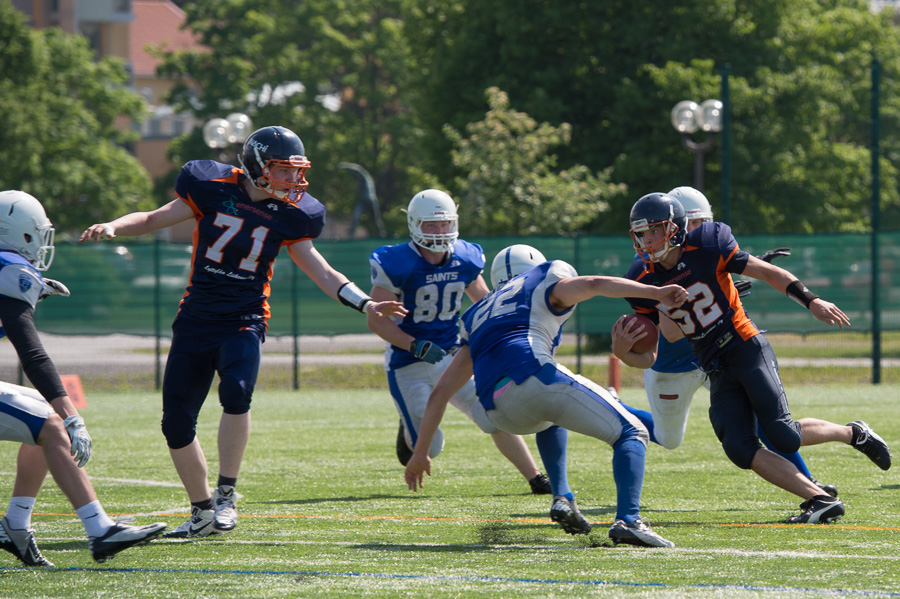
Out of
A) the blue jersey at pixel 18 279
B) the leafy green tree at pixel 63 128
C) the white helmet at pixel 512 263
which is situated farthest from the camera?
the leafy green tree at pixel 63 128

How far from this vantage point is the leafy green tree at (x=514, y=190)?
64.3ft

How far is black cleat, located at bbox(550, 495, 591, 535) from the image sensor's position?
5129 mm

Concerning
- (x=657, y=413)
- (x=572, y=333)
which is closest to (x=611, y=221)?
(x=572, y=333)

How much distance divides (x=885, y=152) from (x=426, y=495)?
16.2 meters

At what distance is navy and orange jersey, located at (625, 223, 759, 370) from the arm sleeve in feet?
8.95

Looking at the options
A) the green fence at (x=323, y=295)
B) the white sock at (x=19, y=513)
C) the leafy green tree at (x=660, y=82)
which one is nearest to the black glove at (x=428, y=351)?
the white sock at (x=19, y=513)

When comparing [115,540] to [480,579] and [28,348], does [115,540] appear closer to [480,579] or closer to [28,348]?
[28,348]

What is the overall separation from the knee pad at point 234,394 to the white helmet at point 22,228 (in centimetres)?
106

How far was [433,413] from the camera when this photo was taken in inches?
202

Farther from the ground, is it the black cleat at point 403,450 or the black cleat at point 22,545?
the black cleat at point 22,545

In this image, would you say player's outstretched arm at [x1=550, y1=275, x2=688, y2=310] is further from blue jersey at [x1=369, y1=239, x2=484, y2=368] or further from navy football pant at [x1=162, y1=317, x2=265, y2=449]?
blue jersey at [x1=369, y1=239, x2=484, y2=368]

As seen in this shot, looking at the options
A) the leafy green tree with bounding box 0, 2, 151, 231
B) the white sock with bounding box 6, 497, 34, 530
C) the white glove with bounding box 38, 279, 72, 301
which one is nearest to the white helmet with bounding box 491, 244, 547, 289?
the white glove with bounding box 38, 279, 72, 301

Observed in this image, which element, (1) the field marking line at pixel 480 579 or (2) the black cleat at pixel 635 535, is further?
(2) the black cleat at pixel 635 535

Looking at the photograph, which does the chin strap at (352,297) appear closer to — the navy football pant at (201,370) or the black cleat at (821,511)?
the navy football pant at (201,370)
